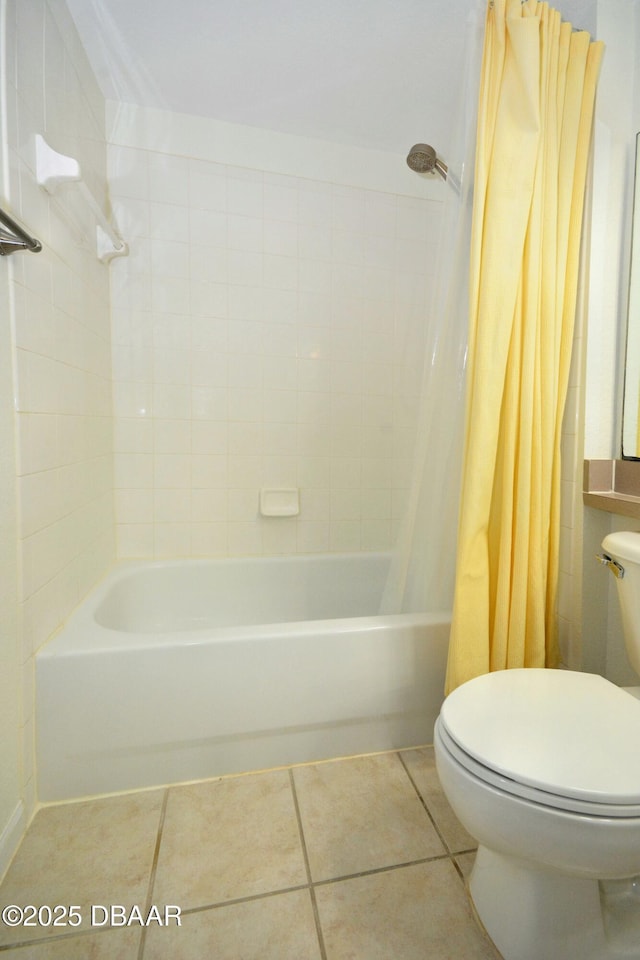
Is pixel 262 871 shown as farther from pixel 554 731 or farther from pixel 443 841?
pixel 554 731

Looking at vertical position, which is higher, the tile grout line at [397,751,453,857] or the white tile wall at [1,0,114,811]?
the white tile wall at [1,0,114,811]

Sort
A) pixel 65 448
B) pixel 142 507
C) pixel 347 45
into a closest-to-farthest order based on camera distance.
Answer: pixel 65 448, pixel 347 45, pixel 142 507

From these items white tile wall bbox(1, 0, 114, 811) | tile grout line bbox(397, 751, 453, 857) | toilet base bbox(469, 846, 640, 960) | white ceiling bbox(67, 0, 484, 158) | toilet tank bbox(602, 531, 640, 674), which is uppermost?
white ceiling bbox(67, 0, 484, 158)

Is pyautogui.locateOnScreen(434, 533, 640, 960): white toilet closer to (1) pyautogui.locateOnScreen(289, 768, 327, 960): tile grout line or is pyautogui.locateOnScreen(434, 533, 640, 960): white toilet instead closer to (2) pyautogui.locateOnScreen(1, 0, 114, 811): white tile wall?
(1) pyautogui.locateOnScreen(289, 768, 327, 960): tile grout line

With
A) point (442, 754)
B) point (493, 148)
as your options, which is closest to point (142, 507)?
point (442, 754)

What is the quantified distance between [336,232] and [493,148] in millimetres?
1000

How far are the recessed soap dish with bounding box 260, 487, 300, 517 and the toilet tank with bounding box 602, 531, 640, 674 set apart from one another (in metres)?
1.26

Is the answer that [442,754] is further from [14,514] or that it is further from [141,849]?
[14,514]

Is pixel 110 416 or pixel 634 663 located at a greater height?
pixel 110 416

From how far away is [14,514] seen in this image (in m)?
0.99

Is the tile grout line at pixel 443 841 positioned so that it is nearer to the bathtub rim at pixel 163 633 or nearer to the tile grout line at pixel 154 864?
the bathtub rim at pixel 163 633

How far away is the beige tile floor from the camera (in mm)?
801

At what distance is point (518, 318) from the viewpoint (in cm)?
112

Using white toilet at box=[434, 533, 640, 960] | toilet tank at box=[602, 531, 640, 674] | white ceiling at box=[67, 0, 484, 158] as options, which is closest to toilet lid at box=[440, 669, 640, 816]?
white toilet at box=[434, 533, 640, 960]
